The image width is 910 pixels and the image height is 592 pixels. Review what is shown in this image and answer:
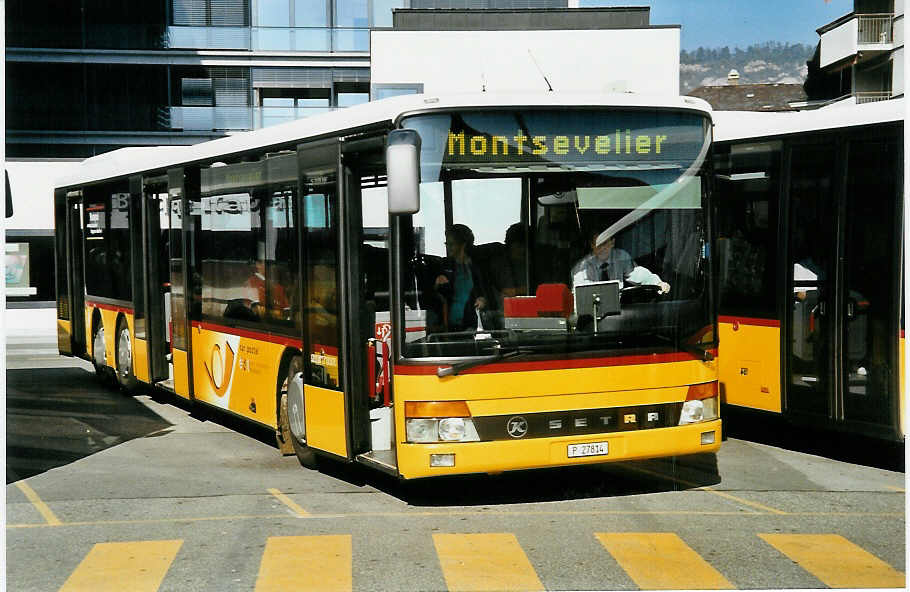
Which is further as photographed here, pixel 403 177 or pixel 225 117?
pixel 225 117

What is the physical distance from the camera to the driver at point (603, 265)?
847 cm

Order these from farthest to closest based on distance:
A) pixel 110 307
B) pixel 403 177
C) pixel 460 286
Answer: pixel 110 307 → pixel 460 286 → pixel 403 177

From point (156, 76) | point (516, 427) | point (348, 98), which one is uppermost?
point (156, 76)

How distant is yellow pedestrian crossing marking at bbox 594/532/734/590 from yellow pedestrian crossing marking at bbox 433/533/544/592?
58 cm

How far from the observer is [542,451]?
8.52m

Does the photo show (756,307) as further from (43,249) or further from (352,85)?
(352,85)

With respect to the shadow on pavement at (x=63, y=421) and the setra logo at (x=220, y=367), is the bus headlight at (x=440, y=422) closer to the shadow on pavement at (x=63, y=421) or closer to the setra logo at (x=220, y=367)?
the setra logo at (x=220, y=367)

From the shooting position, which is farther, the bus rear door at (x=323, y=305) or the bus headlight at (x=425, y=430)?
the bus rear door at (x=323, y=305)

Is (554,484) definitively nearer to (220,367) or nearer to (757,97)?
(220,367)

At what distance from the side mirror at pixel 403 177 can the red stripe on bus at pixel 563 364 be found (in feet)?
3.62

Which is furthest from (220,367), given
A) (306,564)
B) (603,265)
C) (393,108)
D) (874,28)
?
(874,28)

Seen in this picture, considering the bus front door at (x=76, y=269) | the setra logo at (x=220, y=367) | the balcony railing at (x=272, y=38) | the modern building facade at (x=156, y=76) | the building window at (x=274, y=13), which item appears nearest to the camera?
the setra logo at (x=220, y=367)

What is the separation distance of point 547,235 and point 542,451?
1.46m

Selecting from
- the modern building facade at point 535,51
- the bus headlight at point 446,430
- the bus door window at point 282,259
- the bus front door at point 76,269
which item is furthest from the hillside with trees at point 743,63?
the bus front door at point 76,269
